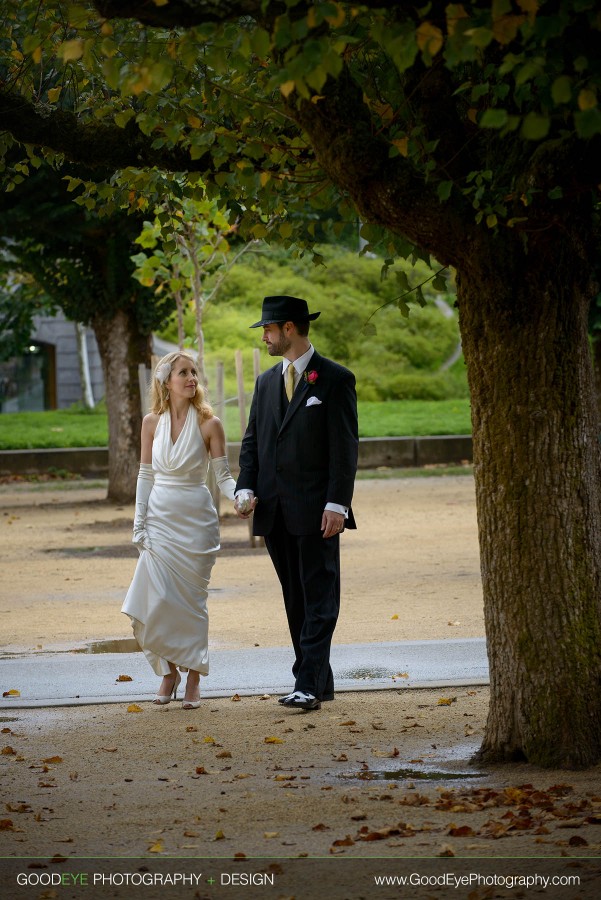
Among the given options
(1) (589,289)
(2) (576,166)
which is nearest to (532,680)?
(1) (589,289)

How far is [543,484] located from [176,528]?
2586 millimetres

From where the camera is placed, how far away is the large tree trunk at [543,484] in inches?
219

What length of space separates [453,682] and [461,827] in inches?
115

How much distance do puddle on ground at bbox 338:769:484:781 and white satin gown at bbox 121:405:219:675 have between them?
1.74 m

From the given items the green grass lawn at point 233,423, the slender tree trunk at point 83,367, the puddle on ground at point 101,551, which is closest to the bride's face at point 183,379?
the puddle on ground at point 101,551

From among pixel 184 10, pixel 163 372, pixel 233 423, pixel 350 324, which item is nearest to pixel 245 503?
pixel 163 372

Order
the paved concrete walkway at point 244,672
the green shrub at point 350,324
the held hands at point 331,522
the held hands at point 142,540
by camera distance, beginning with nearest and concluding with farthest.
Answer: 1. the held hands at point 331,522
2. the held hands at point 142,540
3. the paved concrete walkway at point 244,672
4. the green shrub at point 350,324

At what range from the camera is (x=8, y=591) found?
1227 centimetres

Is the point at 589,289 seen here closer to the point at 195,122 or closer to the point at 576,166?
the point at 576,166

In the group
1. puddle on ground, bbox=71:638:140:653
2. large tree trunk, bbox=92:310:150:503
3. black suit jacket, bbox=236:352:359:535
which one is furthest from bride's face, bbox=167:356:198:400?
large tree trunk, bbox=92:310:150:503

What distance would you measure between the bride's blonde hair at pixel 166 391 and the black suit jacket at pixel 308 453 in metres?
0.48

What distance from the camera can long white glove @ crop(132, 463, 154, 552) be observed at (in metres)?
7.54

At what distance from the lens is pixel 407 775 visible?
578 cm

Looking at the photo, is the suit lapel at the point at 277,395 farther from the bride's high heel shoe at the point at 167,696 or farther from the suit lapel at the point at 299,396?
the bride's high heel shoe at the point at 167,696
